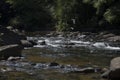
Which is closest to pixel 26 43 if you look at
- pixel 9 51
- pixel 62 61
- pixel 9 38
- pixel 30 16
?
pixel 9 38

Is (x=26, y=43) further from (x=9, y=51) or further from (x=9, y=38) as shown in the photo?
(x=9, y=51)

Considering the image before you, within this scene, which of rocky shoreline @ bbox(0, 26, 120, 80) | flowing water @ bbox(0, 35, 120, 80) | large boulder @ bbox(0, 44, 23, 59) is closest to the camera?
flowing water @ bbox(0, 35, 120, 80)

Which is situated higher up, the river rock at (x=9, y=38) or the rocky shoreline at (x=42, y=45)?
the river rock at (x=9, y=38)

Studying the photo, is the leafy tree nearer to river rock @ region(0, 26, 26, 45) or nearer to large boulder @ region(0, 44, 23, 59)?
river rock @ region(0, 26, 26, 45)

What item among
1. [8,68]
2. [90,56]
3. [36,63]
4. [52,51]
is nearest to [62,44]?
[52,51]

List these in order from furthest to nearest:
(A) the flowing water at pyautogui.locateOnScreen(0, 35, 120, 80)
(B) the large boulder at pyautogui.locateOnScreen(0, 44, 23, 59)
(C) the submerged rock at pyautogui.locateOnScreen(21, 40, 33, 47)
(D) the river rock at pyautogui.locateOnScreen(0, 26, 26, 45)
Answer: (C) the submerged rock at pyautogui.locateOnScreen(21, 40, 33, 47), (D) the river rock at pyautogui.locateOnScreen(0, 26, 26, 45), (B) the large boulder at pyautogui.locateOnScreen(0, 44, 23, 59), (A) the flowing water at pyautogui.locateOnScreen(0, 35, 120, 80)

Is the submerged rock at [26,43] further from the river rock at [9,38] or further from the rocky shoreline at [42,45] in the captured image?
the river rock at [9,38]

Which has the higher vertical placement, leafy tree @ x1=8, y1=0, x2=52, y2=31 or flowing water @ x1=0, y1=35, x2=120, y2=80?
leafy tree @ x1=8, y1=0, x2=52, y2=31

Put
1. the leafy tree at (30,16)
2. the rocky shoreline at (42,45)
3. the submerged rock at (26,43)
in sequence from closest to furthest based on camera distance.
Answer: the rocky shoreline at (42,45)
the submerged rock at (26,43)
the leafy tree at (30,16)

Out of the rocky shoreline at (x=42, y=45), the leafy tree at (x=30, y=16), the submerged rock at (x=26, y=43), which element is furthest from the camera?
the leafy tree at (x=30, y=16)

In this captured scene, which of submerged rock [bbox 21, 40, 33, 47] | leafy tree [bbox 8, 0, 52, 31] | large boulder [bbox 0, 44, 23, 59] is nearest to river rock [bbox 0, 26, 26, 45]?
submerged rock [bbox 21, 40, 33, 47]

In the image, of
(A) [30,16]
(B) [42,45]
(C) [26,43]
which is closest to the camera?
(C) [26,43]

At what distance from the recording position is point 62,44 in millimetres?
31156

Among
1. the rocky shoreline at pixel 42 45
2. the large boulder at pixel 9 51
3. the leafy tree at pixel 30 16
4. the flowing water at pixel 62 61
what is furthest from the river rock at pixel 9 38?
the leafy tree at pixel 30 16
